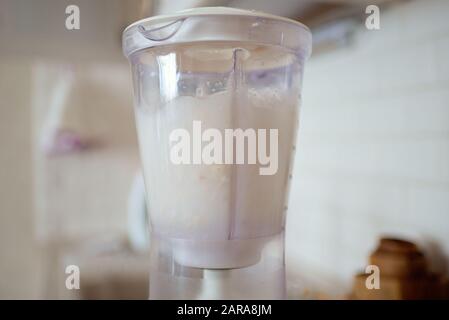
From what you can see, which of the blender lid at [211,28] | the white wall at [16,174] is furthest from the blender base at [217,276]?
the white wall at [16,174]

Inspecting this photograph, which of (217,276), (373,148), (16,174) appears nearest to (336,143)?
(373,148)

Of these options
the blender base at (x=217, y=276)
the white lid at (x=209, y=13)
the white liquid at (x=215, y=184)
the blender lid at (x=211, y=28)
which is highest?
the white lid at (x=209, y=13)

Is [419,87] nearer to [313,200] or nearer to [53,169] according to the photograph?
[313,200]

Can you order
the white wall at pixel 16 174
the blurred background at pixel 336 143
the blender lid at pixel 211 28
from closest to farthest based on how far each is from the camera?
the blender lid at pixel 211 28 → the blurred background at pixel 336 143 → the white wall at pixel 16 174

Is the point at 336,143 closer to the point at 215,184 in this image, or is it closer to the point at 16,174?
the point at 215,184

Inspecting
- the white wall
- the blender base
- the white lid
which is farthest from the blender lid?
the white wall

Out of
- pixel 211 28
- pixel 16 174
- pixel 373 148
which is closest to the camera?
pixel 211 28

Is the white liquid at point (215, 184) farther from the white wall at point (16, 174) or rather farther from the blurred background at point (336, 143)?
the white wall at point (16, 174)
